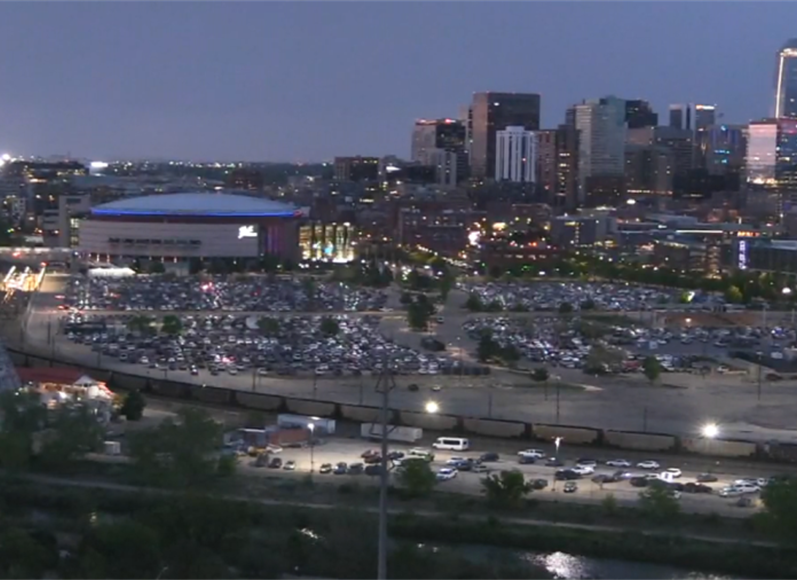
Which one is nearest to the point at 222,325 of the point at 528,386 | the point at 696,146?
the point at 528,386

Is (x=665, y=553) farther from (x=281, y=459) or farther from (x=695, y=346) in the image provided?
(x=695, y=346)

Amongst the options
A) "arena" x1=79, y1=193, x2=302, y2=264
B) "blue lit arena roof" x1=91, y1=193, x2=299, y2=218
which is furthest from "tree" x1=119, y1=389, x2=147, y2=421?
"blue lit arena roof" x1=91, y1=193, x2=299, y2=218

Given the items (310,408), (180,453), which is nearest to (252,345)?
(310,408)

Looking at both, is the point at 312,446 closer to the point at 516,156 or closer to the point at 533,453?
the point at 533,453

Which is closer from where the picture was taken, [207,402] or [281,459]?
[281,459]

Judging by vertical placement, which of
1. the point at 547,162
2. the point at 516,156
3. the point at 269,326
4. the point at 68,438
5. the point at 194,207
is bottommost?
the point at 269,326

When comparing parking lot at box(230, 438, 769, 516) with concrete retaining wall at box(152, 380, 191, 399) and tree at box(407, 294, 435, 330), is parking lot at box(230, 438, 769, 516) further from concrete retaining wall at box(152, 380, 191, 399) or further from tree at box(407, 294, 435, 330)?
tree at box(407, 294, 435, 330)
